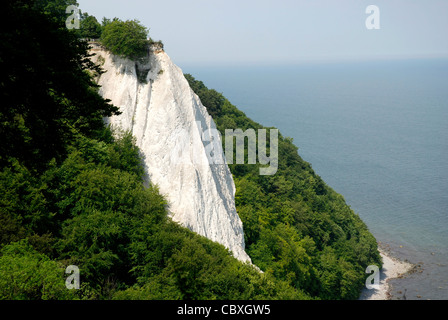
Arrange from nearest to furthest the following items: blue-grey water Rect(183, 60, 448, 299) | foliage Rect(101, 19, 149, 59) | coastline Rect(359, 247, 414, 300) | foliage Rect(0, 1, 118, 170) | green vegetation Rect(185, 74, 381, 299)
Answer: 1. foliage Rect(0, 1, 118, 170)
2. foliage Rect(101, 19, 149, 59)
3. green vegetation Rect(185, 74, 381, 299)
4. coastline Rect(359, 247, 414, 300)
5. blue-grey water Rect(183, 60, 448, 299)

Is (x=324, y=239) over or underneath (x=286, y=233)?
underneath

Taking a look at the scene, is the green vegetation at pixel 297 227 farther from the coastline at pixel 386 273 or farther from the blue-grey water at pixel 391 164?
the blue-grey water at pixel 391 164

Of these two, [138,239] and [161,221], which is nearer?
[138,239]

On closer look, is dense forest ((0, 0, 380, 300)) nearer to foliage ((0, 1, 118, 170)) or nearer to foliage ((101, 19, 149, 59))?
foliage ((0, 1, 118, 170))

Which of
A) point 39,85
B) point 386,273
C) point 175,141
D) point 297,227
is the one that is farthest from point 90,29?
point 386,273

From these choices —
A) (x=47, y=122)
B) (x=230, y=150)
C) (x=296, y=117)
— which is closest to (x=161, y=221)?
(x=47, y=122)

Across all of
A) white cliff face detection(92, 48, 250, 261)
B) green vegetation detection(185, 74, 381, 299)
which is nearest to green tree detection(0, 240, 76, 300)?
white cliff face detection(92, 48, 250, 261)

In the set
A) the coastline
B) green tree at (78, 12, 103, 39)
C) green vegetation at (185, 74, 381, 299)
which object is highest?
green tree at (78, 12, 103, 39)

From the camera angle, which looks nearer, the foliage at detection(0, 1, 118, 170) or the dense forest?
the foliage at detection(0, 1, 118, 170)

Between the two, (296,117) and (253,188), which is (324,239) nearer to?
(253,188)
